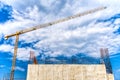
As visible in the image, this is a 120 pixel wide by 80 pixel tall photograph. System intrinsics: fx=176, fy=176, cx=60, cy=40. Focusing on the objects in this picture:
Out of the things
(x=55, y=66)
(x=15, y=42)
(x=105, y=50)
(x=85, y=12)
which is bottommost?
(x=55, y=66)

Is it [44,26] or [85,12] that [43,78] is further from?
[85,12]

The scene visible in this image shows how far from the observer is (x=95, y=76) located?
3866 centimetres

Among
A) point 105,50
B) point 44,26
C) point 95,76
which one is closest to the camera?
point 95,76

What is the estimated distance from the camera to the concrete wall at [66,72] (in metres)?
38.8

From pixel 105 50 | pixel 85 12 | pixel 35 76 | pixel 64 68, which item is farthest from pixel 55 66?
pixel 85 12

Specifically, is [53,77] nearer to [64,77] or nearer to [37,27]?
[64,77]

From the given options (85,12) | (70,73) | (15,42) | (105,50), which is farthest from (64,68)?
(85,12)

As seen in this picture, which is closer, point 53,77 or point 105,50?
point 53,77

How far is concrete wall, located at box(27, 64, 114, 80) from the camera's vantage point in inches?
1528

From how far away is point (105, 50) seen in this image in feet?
175

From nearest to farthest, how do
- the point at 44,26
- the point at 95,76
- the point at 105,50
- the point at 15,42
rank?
the point at 95,76
the point at 105,50
the point at 15,42
the point at 44,26

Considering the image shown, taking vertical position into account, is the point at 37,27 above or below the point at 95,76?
above

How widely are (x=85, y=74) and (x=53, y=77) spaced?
Answer: 7128 mm

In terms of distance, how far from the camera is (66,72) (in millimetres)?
39125
